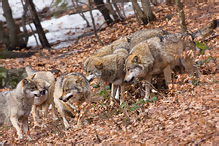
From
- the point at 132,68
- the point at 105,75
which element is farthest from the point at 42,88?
the point at 132,68

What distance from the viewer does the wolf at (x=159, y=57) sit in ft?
31.6

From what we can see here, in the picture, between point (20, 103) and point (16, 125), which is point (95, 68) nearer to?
point (20, 103)

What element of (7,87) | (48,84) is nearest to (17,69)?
(7,87)

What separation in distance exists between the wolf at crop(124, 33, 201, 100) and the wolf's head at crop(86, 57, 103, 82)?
3.14 ft


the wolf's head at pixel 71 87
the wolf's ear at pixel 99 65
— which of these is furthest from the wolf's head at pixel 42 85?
the wolf's ear at pixel 99 65

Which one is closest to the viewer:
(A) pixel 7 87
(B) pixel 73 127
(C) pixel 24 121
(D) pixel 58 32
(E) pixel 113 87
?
(B) pixel 73 127

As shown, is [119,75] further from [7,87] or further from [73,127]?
[7,87]

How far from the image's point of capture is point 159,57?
978 centimetres

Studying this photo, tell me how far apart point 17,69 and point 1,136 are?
834 centimetres

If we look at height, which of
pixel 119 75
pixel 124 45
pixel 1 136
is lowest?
pixel 1 136

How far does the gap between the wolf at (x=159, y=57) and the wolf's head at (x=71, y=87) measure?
4.87 ft

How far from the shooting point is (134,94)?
11.1 metres

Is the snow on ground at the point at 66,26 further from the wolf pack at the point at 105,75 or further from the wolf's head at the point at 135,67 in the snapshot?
the wolf's head at the point at 135,67

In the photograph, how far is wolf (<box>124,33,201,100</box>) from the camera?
963 centimetres
